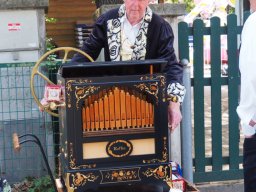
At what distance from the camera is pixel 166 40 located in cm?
322

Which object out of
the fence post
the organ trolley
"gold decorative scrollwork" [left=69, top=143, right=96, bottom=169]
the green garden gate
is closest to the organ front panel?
the organ trolley

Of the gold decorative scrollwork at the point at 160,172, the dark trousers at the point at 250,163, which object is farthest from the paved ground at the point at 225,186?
the gold decorative scrollwork at the point at 160,172

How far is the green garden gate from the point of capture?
463 centimetres

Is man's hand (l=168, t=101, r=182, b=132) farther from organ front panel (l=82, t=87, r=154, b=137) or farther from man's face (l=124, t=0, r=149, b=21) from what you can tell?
man's face (l=124, t=0, r=149, b=21)

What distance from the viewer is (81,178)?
2707mm

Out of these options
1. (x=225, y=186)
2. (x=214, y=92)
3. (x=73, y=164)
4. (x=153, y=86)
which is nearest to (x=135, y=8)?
(x=153, y=86)

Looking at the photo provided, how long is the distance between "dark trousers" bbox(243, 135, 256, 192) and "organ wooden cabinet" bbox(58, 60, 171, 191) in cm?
65

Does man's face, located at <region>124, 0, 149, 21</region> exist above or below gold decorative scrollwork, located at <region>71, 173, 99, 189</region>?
above

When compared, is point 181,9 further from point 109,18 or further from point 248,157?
point 248,157

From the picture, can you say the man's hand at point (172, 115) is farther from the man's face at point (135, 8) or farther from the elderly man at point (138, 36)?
the man's face at point (135, 8)

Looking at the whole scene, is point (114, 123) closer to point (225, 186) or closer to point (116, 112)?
point (116, 112)

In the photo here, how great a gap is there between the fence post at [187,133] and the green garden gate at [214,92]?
0.27 m

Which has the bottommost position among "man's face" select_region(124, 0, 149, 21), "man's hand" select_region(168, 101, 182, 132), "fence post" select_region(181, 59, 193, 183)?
"fence post" select_region(181, 59, 193, 183)

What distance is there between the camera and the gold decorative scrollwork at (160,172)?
2773mm
